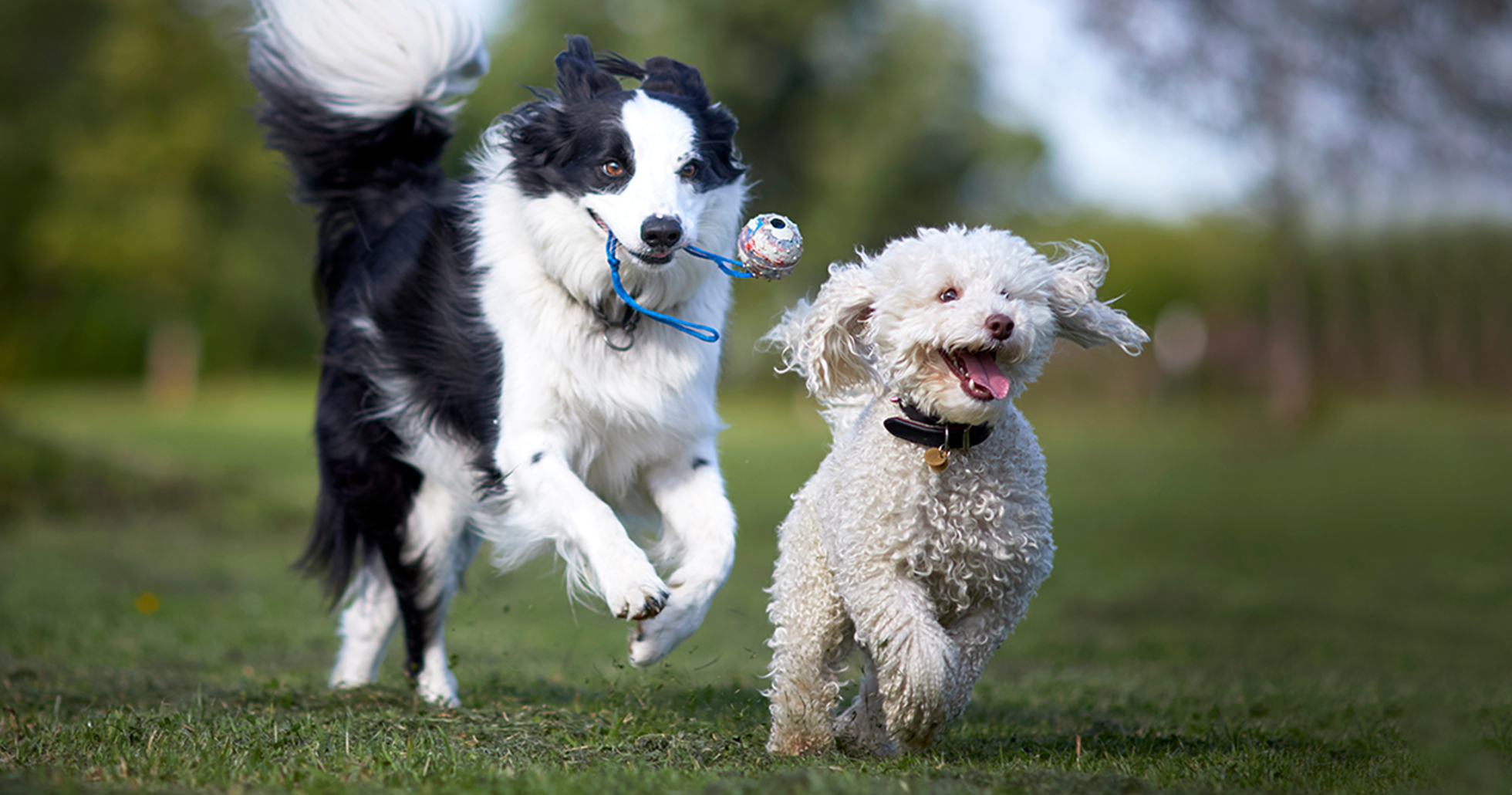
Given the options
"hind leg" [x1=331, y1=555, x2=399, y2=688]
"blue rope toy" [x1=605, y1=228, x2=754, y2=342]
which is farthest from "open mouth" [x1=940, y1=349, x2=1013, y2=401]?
"hind leg" [x1=331, y1=555, x2=399, y2=688]

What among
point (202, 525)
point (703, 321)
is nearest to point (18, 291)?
point (202, 525)

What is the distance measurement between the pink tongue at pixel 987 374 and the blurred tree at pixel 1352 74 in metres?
8.97

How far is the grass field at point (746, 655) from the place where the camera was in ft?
12.5

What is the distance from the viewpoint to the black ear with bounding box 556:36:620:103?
470cm

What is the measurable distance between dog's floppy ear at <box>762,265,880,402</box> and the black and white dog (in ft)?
1.66

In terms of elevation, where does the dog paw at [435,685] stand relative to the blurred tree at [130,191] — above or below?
above

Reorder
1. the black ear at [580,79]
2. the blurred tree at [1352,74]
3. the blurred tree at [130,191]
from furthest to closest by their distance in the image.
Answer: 1. the blurred tree at [130,191]
2. the blurred tree at [1352,74]
3. the black ear at [580,79]

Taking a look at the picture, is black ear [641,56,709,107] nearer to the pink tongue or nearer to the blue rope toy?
the blue rope toy

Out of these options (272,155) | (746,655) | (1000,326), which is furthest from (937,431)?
(272,155)

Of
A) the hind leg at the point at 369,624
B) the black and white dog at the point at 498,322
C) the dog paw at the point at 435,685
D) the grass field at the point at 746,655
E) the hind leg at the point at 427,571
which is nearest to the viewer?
the grass field at the point at 746,655

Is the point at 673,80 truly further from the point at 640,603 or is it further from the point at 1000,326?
the point at 640,603

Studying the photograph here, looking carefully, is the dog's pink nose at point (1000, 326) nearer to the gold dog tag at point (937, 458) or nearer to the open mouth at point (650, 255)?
the gold dog tag at point (937, 458)

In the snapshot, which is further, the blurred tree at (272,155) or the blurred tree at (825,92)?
the blurred tree at (272,155)

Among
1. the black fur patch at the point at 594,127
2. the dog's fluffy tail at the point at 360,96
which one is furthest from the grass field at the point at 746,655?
the dog's fluffy tail at the point at 360,96
